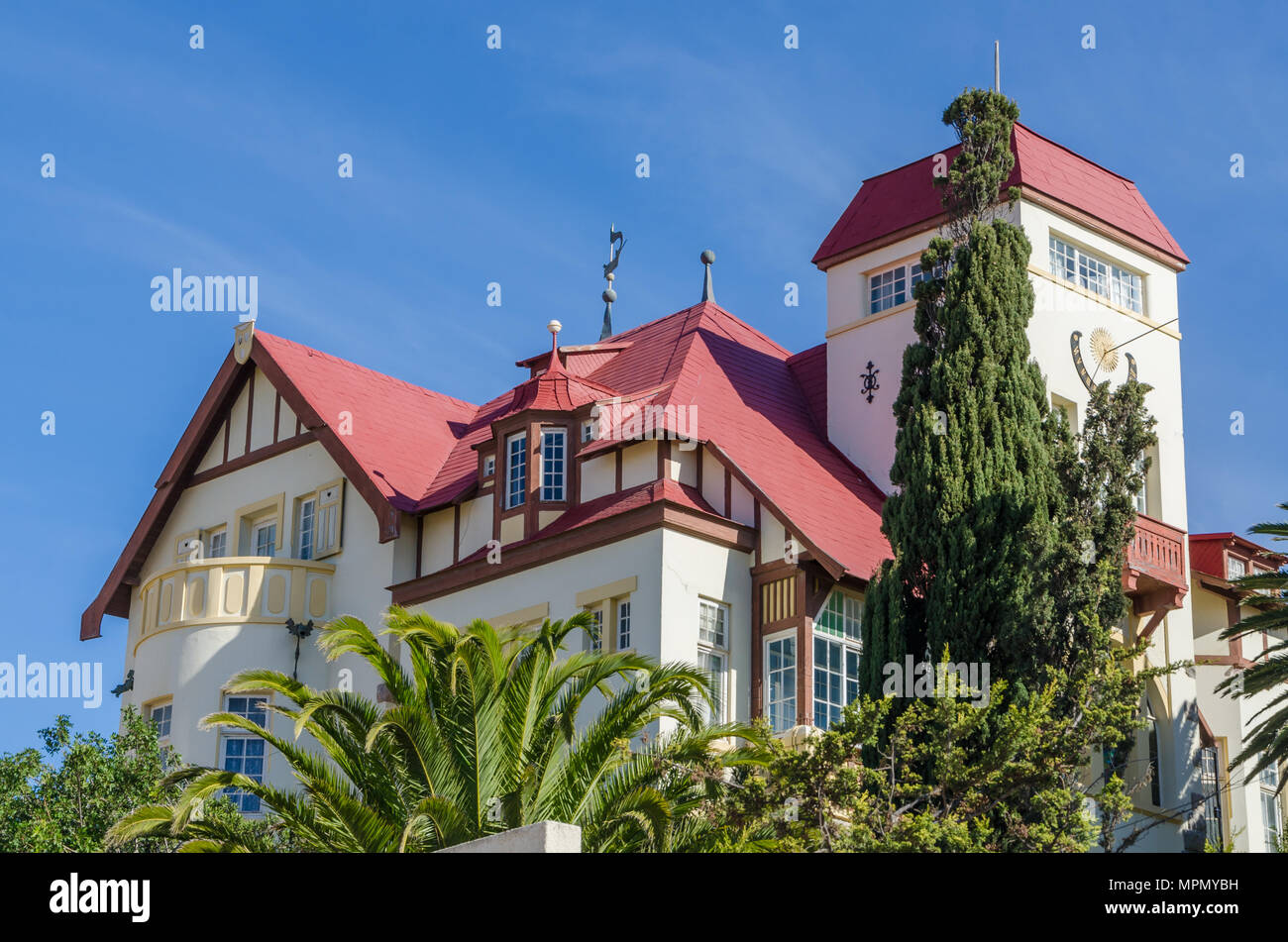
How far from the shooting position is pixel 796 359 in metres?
34.9

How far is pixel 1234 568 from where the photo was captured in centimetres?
3531

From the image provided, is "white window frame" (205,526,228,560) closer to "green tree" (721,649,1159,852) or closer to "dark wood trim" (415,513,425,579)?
"dark wood trim" (415,513,425,579)

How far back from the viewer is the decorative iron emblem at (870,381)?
105ft

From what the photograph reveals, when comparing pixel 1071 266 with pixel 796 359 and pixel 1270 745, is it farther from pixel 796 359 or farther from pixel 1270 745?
pixel 1270 745

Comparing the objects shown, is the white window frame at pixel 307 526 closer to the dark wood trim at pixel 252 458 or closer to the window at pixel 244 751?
the dark wood trim at pixel 252 458

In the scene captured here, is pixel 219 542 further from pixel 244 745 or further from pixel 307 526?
pixel 244 745

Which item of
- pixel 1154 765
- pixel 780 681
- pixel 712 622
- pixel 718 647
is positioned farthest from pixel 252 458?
pixel 1154 765

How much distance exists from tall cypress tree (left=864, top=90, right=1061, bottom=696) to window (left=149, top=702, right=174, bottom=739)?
A: 12822mm

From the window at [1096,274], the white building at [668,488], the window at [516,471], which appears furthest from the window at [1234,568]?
the window at [516,471]

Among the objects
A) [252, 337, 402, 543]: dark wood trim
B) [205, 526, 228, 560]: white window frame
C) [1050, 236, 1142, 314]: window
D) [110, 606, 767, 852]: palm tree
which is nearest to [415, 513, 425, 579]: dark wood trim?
[252, 337, 402, 543]: dark wood trim

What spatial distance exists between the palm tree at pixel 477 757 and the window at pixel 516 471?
836 centimetres
